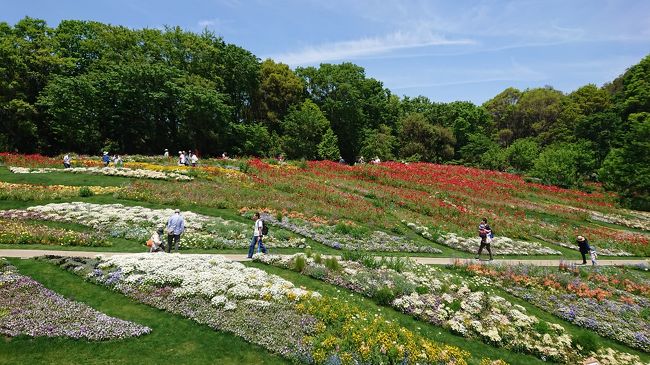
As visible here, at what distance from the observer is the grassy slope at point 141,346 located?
31.7ft

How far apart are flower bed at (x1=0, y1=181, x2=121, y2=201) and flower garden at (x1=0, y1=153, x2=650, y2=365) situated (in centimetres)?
18

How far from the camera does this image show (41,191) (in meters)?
25.4

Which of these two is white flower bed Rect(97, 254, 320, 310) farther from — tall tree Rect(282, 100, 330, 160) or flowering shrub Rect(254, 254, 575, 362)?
tall tree Rect(282, 100, 330, 160)

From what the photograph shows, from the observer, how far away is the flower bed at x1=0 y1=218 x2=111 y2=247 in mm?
17344

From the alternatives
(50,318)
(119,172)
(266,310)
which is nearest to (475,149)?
(119,172)

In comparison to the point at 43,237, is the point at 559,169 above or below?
above

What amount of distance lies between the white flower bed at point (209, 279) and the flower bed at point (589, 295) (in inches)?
375

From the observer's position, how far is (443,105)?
8894 cm

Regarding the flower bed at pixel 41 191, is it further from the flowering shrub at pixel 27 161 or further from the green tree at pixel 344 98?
the green tree at pixel 344 98

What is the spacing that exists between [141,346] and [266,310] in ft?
12.0

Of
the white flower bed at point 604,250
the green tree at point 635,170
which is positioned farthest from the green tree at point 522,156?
the white flower bed at point 604,250

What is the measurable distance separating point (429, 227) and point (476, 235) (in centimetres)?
313

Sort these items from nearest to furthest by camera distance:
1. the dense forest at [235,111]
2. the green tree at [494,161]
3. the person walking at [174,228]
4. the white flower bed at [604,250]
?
the person walking at [174,228] < the white flower bed at [604,250] < the dense forest at [235,111] < the green tree at [494,161]

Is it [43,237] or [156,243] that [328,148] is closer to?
[156,243]
